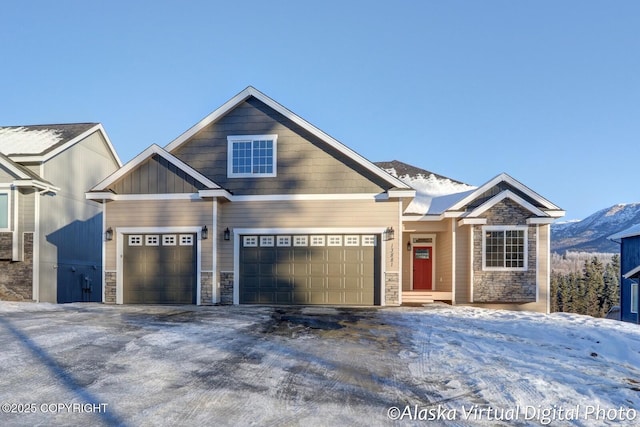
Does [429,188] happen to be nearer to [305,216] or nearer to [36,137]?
[305,216]

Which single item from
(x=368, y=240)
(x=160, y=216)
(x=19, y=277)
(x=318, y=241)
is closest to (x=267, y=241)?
(x=318, y=241)

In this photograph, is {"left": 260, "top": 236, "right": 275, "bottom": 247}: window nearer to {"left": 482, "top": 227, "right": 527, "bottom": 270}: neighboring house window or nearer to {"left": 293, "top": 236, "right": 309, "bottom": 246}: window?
{"left": 293, "top": 236, "right": 309, "bottom": 246}: window

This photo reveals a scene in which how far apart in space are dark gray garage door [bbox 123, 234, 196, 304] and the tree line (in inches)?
1614

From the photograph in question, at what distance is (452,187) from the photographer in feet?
62.2

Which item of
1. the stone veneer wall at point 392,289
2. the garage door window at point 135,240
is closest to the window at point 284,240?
the stone veneer wall at point 392,289

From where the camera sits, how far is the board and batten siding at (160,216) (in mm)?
12688

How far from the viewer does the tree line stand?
40.8 metres

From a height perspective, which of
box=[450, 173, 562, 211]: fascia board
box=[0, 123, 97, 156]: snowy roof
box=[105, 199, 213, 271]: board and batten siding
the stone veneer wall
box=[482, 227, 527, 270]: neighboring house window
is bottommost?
the stone veneer wall

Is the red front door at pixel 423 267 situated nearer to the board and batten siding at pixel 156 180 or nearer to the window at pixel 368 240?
the window at pixel 368 240

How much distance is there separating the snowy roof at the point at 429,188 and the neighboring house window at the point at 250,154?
18.3 ft

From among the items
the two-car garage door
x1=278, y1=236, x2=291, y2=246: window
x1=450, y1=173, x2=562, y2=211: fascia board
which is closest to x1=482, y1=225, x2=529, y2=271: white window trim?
x1=450, y1=173, x2=562, y2=211: fascia board

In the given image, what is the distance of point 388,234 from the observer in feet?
42.1

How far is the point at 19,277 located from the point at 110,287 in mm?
4749

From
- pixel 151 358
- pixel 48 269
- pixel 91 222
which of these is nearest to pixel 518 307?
pixel 151 358
